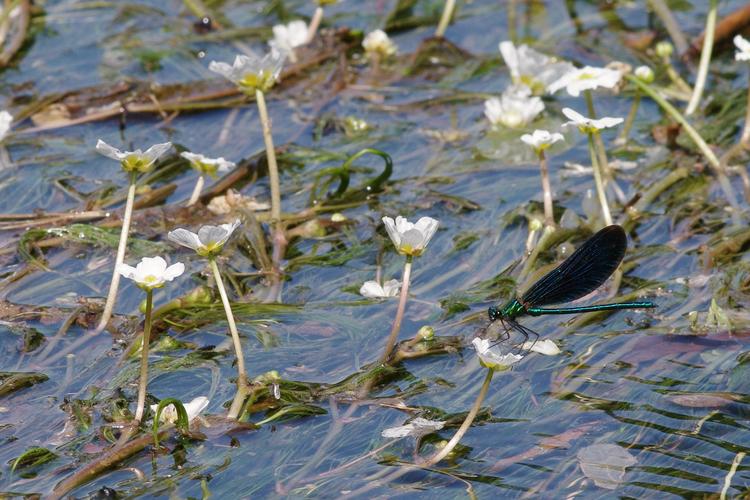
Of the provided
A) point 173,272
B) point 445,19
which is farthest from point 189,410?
point 445,19

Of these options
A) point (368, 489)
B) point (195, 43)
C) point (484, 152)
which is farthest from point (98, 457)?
point (195, 43)

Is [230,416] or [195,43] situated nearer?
[230,416]

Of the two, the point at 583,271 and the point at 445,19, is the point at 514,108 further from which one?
the point at 583,271

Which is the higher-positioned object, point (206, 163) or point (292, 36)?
point (206, 163)

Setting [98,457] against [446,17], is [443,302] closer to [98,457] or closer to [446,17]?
[98,457]

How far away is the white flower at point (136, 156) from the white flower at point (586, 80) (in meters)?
1.78

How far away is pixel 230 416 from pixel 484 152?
2.43 metres

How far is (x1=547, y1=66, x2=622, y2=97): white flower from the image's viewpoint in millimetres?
4410

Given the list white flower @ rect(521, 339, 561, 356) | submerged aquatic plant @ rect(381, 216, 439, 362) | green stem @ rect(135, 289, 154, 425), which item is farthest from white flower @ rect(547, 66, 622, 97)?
green stem @ rect(135, 289, 154, 425)

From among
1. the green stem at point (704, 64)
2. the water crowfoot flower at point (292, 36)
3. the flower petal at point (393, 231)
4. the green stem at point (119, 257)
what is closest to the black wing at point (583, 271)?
the flower petal at point (393, 231)

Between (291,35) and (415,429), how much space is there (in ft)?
11.5

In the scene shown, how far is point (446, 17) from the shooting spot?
21.0 feet

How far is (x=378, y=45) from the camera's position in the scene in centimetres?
604

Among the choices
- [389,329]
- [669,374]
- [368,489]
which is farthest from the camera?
[389,329]
